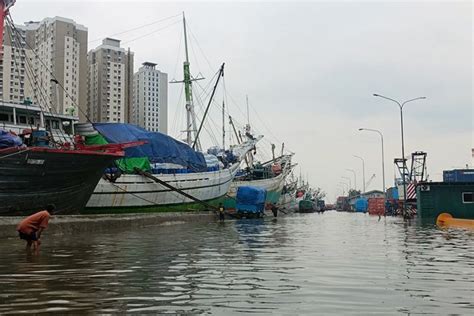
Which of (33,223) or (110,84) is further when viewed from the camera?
(110,84)

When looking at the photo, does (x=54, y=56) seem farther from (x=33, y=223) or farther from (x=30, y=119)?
(x=33, y=223)

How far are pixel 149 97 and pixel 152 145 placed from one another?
20.3 metres

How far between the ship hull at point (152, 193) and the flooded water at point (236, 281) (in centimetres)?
1425

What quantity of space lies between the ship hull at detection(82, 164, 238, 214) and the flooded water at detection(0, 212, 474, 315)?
14.2 meters

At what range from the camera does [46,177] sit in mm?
19266

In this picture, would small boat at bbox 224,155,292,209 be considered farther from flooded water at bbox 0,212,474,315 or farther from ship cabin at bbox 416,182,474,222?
flooded water at bbox 0,212,474,315

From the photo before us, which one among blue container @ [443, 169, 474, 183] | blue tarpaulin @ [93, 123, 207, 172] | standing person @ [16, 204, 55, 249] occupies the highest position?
blue tarpaulin @ [93, 123, 207, 172]

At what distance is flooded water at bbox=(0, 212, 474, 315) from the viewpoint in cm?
605

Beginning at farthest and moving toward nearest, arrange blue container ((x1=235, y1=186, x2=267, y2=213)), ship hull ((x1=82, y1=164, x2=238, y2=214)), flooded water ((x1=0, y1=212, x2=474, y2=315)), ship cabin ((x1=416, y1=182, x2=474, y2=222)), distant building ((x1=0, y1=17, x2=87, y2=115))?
blue container ((x1=235, y1=186, x2=267, y2=213))
distant building ((x1=0, y1=17, x2=87, y2=115))
ship cabin ((x1=416, y1=182, x2=474, y2=222))
ship hull ((x1=82, y1=164, x2=238, y2=214))
flooded water ((x1=0, y1=212, x2=474, y2=315))

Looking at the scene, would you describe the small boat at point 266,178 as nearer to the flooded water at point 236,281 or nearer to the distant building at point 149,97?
the distant building at point 149,97

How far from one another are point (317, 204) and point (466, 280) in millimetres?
116230

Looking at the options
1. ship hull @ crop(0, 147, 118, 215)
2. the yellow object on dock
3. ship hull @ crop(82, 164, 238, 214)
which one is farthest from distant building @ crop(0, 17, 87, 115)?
the yellow object on dock

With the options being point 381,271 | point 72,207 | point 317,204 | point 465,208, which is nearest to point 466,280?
point 381,271

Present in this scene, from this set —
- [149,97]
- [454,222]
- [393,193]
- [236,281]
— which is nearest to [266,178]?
[149,97]
